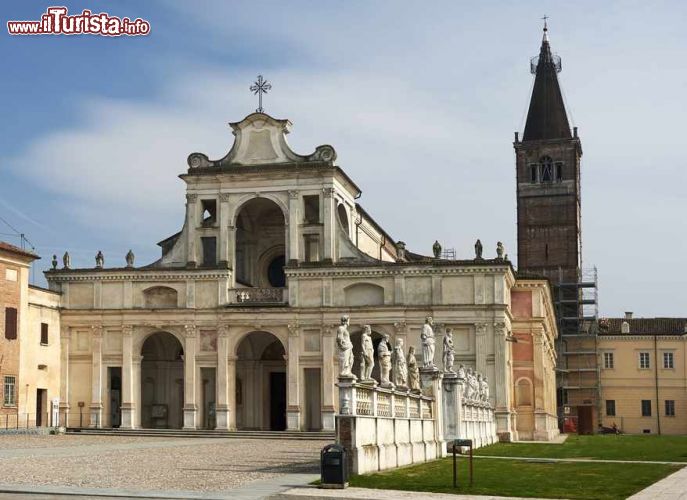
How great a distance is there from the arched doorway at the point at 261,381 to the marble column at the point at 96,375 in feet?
22.4

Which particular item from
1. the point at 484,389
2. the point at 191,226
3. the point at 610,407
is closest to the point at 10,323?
the point at 191,226

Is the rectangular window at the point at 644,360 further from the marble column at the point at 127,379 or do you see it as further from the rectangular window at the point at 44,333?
the rectangular window at the point at 44,333

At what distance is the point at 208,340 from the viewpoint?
52281 millimetres

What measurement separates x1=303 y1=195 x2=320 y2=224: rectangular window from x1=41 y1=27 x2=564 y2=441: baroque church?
0.16m

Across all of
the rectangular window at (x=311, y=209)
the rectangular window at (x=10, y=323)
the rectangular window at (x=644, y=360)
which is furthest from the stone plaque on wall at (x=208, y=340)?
the rectangular window at (x=644, y=360)

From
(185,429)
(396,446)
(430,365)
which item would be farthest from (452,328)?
(396,446)

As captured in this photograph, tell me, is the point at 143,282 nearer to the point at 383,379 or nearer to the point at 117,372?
the point at 117,372

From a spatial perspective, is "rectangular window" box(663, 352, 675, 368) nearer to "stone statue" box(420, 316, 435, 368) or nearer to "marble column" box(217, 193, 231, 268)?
"marble column" box(217, 193, 231, 268)

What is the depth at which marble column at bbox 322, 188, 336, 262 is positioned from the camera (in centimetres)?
5156

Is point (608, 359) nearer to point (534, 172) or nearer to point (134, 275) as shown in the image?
point (534, 172)

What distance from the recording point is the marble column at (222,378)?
168ft

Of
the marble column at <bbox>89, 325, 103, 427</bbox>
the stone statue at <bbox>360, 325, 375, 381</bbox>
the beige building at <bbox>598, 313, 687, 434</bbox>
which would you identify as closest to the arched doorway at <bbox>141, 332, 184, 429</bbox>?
the marble column at <bbox>89, 325, 103, 427</bbox>

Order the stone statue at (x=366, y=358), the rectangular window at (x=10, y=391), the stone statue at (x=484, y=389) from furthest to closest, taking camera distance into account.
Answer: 1. the rectangular window at (x=10, y=391)
2. the stone statue at (x=484, y=389)
3. the stone statue at (x=366, y=358)

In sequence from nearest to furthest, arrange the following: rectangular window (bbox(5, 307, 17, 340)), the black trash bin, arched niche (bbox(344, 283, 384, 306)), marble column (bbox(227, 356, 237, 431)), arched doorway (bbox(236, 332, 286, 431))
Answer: the black trash bin → rectangular window (bbox(5, 307, 17, 340)) → arched niche (bbox(344, 283, 384, 306)) → marble column (bbox(227, 356, 237, 431)) → arched doorway (bbox(236, 332, 286, 431))
